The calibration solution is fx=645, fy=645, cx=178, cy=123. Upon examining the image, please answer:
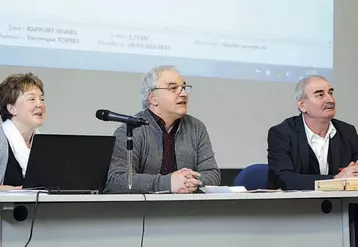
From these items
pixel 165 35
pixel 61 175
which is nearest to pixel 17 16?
pixel 165 35

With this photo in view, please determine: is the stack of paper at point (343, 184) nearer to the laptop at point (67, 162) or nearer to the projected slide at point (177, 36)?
the laptop at point (67, 162)

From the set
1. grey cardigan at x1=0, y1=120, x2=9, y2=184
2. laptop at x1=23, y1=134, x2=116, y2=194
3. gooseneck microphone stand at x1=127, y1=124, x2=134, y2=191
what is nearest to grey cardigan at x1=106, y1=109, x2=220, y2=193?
gooseneck microphone stand at x1=127, y1=124, x2=134, y2=191

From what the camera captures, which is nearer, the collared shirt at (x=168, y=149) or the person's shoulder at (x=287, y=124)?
the collared shirt at (x=168, y=149)

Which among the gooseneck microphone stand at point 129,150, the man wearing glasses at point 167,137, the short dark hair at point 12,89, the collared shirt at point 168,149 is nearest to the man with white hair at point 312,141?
the man wearing glasses at point 167,137

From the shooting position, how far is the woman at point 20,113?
2.40m

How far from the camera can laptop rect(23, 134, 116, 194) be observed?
1887 millimetres

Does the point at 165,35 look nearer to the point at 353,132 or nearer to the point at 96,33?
the point at 96,33

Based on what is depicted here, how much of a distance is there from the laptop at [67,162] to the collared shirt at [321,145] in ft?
3.62

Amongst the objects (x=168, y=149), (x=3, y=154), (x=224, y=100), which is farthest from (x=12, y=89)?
(x=224, y=100)

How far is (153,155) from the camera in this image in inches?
99.3

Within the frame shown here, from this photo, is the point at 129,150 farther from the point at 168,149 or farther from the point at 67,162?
the point at 168,149

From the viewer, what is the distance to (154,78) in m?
2.63

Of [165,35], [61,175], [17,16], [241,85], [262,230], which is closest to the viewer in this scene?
[61,175]

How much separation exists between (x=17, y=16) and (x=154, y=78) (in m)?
0.72
